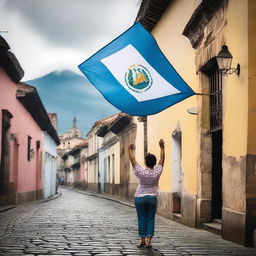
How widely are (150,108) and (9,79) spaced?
Answer: 10408mm

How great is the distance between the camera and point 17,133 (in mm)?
20297

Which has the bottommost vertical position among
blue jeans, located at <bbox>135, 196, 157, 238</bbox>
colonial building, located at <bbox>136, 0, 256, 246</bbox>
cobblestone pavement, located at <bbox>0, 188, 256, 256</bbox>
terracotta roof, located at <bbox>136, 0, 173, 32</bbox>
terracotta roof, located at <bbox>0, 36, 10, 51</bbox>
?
cobblestone pavement, located at <bbox>0, 188, 256, 256</bbox>

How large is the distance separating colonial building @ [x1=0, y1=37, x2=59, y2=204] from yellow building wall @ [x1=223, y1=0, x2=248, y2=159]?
7.58m

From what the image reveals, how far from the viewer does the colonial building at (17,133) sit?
661 inches

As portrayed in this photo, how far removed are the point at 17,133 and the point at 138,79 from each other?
12818 mm

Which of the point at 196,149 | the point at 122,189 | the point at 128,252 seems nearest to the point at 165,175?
the point at 196,149

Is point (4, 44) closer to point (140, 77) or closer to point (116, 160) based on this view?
point (140, 77)

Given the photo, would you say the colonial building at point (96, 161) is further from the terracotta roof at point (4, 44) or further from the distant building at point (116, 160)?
the terracotta roof at point (4, 44)

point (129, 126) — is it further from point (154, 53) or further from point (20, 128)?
point (154, 53)

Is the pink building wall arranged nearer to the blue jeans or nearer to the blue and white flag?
the blue and white flag

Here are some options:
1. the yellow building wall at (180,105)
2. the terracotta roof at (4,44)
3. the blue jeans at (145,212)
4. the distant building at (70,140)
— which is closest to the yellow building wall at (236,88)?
the blue jeans at (145,212)

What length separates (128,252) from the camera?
263 inches

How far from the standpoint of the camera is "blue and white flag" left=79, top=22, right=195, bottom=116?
27.3 feet

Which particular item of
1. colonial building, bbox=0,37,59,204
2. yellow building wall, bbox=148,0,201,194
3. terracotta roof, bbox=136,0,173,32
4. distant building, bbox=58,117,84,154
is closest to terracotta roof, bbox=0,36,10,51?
colonial building, bbox=0,37,59,204
